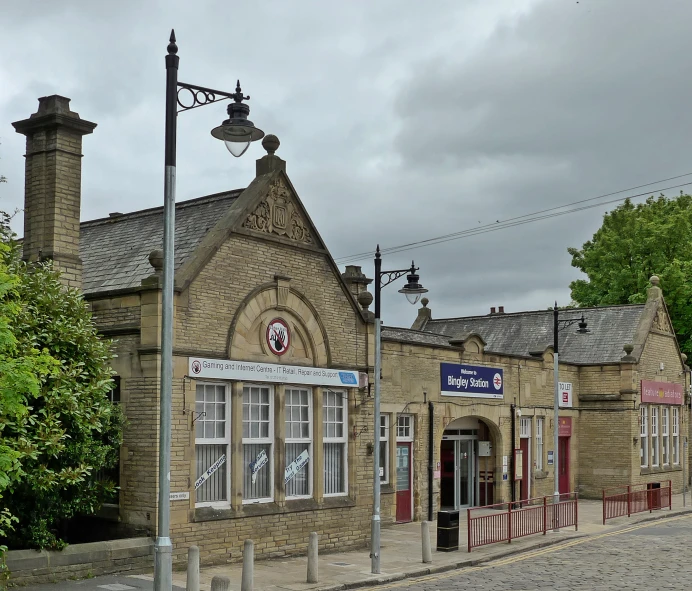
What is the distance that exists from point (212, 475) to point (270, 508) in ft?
5.51

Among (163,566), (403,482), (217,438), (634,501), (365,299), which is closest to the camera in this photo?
(163,566)

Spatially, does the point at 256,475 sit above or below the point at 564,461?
above

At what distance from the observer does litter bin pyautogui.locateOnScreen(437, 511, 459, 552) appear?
2105 cm

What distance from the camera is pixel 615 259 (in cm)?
4947

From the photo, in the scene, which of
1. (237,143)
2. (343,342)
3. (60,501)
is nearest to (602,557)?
(343,342)

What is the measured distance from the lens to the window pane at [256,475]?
19.1 meters

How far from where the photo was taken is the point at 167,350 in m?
12.0

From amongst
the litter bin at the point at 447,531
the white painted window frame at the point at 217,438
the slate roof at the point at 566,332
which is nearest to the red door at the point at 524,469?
the slate roof at the point at 566,332

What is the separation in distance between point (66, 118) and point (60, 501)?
7.78 meters

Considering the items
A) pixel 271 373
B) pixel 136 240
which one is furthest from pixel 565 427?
pixel 136 240

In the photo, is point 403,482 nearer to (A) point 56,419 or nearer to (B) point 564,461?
(B) point 564,461

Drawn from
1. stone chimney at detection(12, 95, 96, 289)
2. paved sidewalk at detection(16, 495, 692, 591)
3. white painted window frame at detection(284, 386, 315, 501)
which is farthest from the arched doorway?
stone chimney at detection(12, 95, 96, 289)

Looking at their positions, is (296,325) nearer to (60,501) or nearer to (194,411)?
(194,411)

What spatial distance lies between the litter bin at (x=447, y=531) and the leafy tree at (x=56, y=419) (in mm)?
7993
